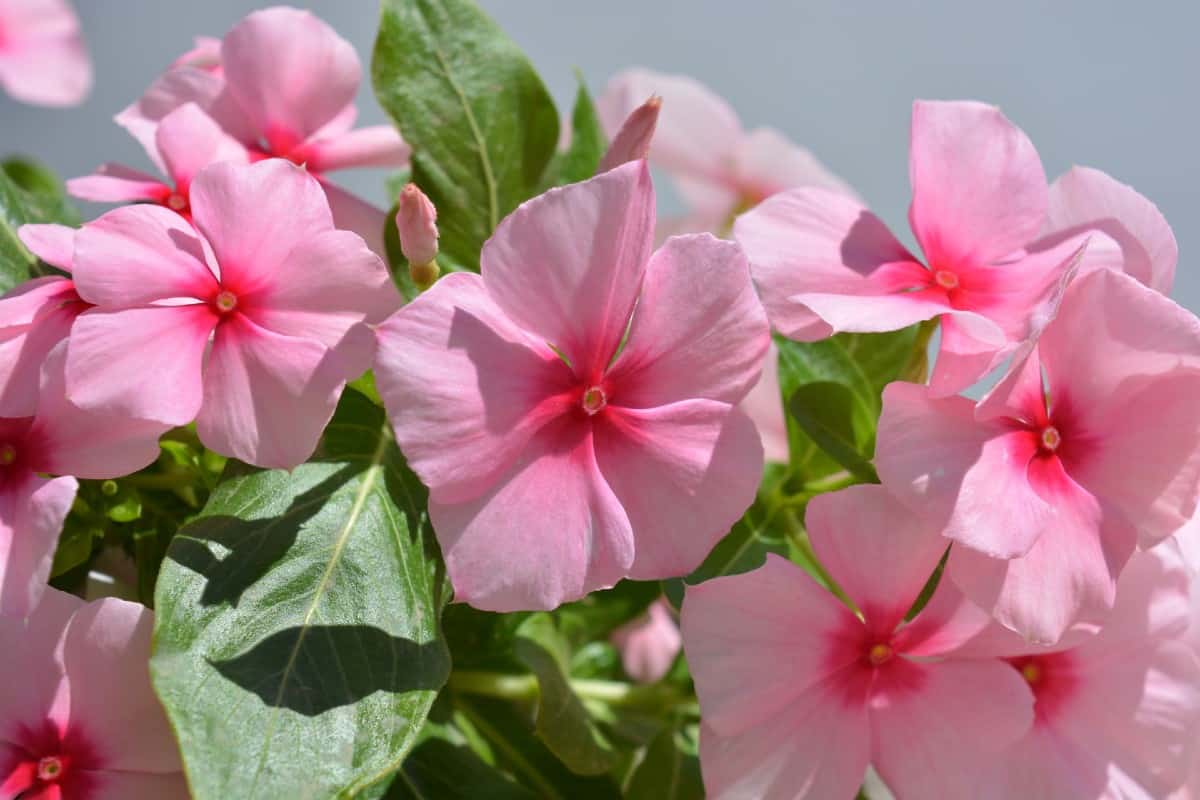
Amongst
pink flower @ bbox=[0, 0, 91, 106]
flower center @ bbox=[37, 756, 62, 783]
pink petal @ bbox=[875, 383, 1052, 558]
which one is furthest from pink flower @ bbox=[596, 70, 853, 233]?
pink flower @ bbox=[0, 0, 91, 106]

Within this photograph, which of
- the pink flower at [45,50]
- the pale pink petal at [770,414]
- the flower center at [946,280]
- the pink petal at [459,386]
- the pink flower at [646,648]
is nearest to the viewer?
the pink petal at [459,386]

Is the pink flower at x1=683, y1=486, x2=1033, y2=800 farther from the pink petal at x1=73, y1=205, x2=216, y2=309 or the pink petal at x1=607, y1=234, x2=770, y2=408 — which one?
the pink petal at x1=73, y1=205, x2=216, y2=309

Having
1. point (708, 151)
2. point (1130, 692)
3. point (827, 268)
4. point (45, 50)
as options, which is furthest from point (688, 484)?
point (45, 50)

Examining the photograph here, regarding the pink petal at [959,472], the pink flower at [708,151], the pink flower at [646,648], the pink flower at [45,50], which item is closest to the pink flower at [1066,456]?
the pink petal at [959,472]

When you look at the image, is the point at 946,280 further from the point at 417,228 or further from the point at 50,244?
the point at 50,244

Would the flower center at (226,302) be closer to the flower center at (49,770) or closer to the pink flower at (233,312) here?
the pink flower at (233,312)
